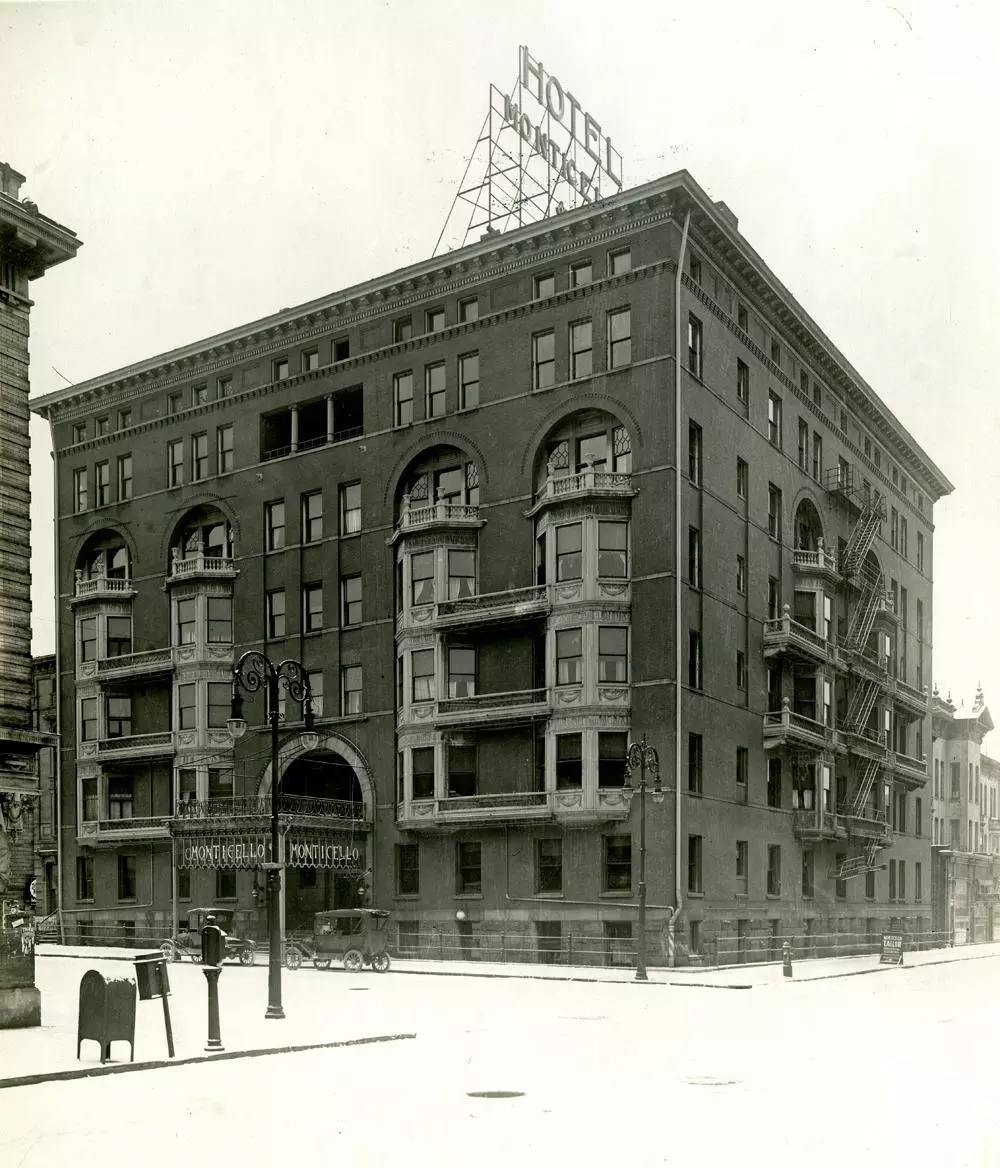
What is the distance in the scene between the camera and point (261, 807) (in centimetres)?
4809

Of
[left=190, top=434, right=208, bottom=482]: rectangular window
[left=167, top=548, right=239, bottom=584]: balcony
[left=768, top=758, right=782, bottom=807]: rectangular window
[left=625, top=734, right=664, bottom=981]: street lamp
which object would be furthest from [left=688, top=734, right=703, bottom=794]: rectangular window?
[left=190, top=434, right=208, bottom=482]: rectangular window

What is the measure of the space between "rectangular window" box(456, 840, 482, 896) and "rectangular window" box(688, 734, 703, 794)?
7555 millimetres

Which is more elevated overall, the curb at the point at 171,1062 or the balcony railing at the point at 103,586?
the balcony railing at the point at 103,586

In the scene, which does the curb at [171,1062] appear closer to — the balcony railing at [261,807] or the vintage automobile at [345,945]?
the vintage automobile at [345,945]

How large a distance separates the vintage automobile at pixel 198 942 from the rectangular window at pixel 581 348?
20763 millimetres

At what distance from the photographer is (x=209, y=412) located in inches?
2039

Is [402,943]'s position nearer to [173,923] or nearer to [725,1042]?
[173,923]

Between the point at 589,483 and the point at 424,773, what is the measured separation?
1165cm

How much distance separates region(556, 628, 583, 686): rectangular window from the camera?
4344cm

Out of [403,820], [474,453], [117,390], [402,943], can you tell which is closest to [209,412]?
[117,390]

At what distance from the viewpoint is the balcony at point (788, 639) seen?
159 ft

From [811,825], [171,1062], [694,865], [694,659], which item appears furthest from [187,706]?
[171,1062]

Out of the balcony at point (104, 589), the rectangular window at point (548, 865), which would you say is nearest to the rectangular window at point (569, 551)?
the rectangular window at point (548, 865)

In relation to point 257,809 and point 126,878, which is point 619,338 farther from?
point 126,878
